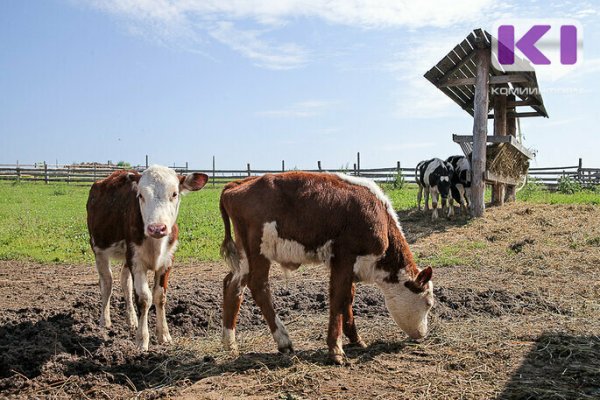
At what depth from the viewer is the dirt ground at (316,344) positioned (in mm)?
4695

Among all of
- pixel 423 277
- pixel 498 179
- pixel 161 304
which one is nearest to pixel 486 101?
pixel 498 179

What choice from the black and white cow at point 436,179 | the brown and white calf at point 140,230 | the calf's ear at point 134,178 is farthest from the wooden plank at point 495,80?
the calf's ear at point 134,178

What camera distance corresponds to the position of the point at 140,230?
634cm

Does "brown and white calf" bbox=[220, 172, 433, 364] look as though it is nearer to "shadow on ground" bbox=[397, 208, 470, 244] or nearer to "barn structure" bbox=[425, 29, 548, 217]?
"shadow on ground" bbox=[397, 208, 470, 244]

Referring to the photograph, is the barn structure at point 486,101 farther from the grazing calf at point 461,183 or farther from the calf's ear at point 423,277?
the calf's ear at point 423,277

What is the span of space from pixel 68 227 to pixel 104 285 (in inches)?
408

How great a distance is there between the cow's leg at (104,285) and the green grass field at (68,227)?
471 centimetres

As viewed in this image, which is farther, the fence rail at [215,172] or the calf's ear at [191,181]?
the fence rail at [215,172]

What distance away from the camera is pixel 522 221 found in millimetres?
14297

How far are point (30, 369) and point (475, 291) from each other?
5.86 metres

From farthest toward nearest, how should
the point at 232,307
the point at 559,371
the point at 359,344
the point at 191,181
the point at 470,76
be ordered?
the point at 470,76 → the point at 191,181 → the point at 359,344 → the point at 232,307 → the point at 559,371

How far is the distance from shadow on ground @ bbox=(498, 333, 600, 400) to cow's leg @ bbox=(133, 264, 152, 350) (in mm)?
3711

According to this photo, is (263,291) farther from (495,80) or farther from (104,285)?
(495,80)

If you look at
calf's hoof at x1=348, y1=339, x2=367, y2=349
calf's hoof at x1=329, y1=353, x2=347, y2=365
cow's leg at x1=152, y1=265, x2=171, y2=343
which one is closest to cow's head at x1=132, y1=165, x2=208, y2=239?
cow's leg at x1=152, y1=265, x2=171, y2=343
